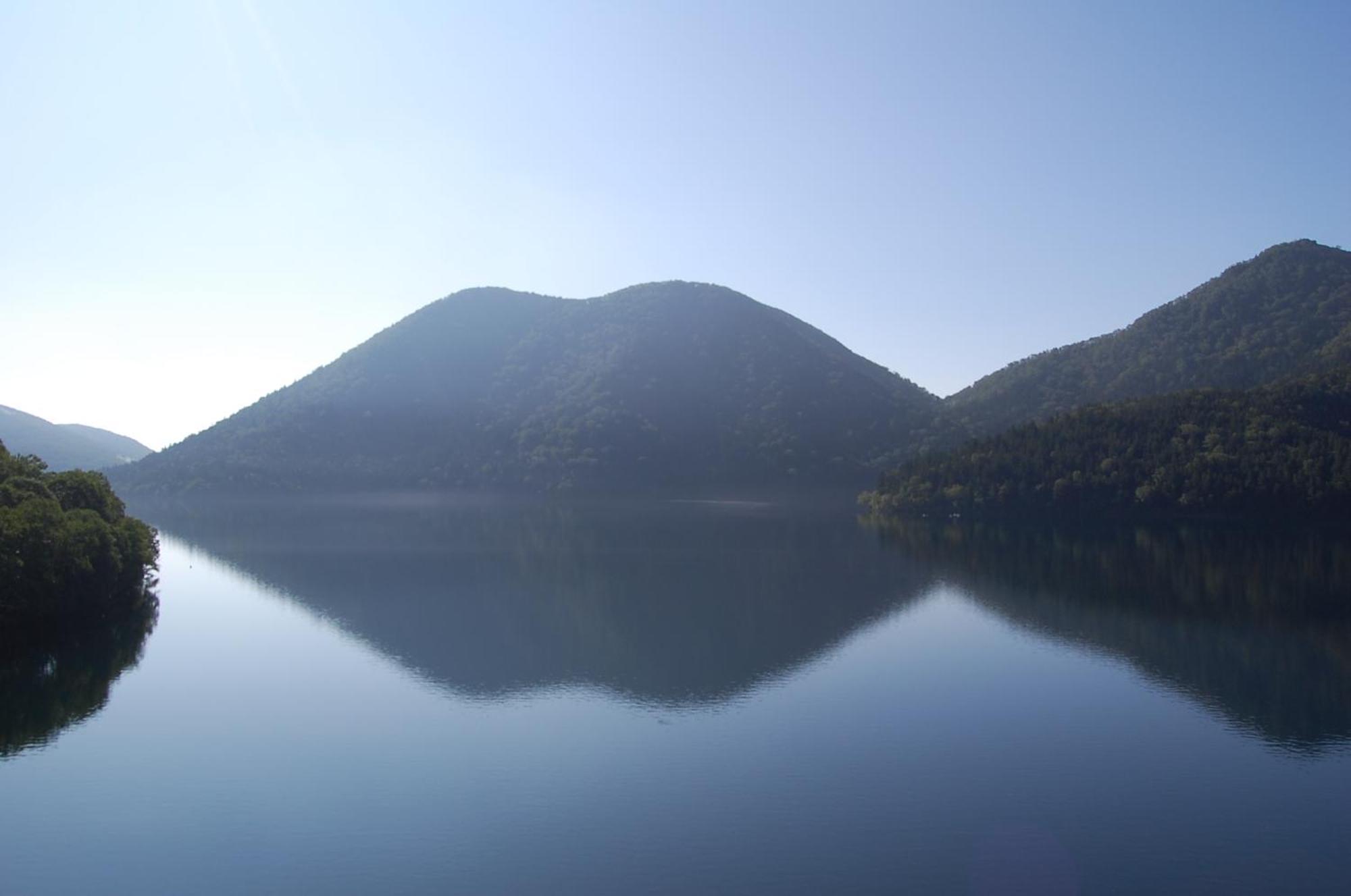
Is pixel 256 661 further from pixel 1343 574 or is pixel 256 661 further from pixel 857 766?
pixel 1343 574

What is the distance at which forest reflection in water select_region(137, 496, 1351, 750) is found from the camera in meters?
31.2

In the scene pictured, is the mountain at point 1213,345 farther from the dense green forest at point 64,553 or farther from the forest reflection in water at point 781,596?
the dense green forest at point 64,553

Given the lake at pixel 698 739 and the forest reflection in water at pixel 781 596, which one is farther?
the forest reflection in water at pixel 781 596

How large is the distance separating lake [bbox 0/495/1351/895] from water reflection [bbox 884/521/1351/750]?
265 millimetres

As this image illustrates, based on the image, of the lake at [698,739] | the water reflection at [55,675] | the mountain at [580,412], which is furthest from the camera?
the mountain at [580,412]

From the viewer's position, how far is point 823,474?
13762cm

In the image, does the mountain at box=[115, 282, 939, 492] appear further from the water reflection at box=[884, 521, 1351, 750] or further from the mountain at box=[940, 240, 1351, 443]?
the water reflection at box=[884, 521, 1351, 750]

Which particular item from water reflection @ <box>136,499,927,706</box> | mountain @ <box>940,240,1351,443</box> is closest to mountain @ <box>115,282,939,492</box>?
mountain @ <box>940,240,1351,443</box>

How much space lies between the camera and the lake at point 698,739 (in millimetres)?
17562

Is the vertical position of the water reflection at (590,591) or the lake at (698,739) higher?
the water reflection at (590,591)

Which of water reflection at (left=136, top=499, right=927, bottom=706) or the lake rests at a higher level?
water reflection at (left=136, top=499, right=927, bottom=706)

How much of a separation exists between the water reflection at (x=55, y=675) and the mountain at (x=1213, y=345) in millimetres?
110174

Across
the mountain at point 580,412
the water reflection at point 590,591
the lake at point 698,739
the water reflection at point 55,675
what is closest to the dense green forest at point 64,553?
the water reflection at point 55,675

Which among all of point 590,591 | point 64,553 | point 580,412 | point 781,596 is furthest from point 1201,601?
point 580,412
